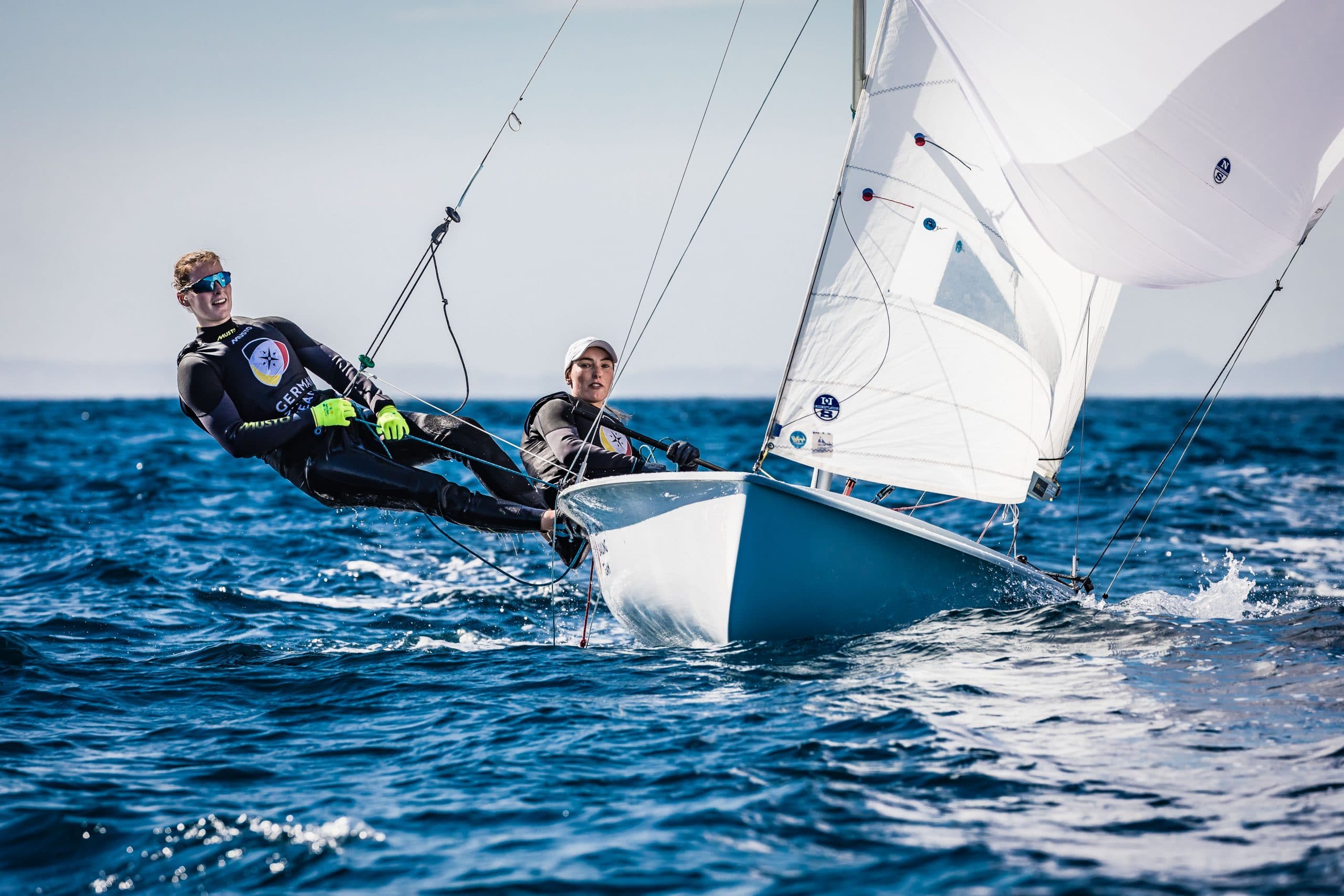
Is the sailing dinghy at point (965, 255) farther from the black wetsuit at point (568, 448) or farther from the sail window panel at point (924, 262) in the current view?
the black wetsuit at point (568, 448)

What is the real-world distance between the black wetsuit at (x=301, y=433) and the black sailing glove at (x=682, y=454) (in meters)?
0.77

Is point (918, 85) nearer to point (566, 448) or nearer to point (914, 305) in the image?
point (914, 305)

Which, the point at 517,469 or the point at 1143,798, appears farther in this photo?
the point at 517,469

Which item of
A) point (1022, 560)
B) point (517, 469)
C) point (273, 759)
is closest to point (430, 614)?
point (517, 469)

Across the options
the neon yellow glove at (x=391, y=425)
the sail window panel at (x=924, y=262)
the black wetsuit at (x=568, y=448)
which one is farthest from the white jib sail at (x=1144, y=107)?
the neon yellow glove at (x=391, y=425)

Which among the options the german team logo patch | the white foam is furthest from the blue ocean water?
the german team logo patch

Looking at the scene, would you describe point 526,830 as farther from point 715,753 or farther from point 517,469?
point 517,469

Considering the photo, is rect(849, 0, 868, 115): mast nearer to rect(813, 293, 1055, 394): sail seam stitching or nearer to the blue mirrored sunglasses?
rect(813, 293, 1055, 394): sail seam stitching

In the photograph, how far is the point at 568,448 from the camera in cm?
613

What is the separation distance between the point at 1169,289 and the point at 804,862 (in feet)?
13.4

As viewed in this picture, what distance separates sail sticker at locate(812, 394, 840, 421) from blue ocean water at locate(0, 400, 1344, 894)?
3.85ft

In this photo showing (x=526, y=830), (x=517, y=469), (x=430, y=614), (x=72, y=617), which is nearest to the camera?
(x=526, y=830)

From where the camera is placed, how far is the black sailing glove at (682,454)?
5.70 meters

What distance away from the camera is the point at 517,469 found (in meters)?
6.33
